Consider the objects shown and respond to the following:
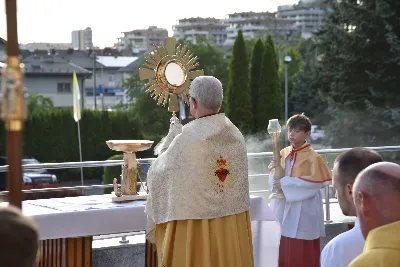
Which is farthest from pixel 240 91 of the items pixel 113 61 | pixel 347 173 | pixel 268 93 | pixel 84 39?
pixel 84 39

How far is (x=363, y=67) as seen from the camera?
2202 centimetres

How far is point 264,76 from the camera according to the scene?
1325 inches

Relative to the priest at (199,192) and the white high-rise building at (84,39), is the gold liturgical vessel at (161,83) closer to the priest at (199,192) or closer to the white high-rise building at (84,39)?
the priest at (199,192)

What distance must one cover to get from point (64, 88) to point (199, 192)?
195 ft

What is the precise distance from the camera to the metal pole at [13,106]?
1745 millimetres

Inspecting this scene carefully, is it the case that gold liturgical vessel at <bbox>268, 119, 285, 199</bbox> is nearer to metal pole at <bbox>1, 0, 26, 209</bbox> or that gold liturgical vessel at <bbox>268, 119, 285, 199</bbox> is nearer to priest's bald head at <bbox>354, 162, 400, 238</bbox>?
priest's bald head at <bbox>354, 162, 400, 238</bbox>

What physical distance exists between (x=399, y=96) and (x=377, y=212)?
772 inches

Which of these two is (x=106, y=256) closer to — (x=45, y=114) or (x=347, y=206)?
(x=347, y=206)

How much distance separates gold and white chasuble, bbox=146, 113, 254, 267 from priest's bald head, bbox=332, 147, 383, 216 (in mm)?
1610

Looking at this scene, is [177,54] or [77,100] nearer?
[177,54]

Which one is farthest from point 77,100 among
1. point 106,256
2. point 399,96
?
point 106,256

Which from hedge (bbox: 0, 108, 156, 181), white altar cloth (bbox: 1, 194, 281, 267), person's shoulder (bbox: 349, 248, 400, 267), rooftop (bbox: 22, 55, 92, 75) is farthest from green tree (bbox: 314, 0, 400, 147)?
rooftop (bbox: 22, 55, 92, 75)

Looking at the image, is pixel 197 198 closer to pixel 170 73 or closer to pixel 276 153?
pixel 170 73

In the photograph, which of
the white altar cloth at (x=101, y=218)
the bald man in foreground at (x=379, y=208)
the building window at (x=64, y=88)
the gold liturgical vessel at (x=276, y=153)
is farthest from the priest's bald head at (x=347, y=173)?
the building window at (x=64, y=88)
